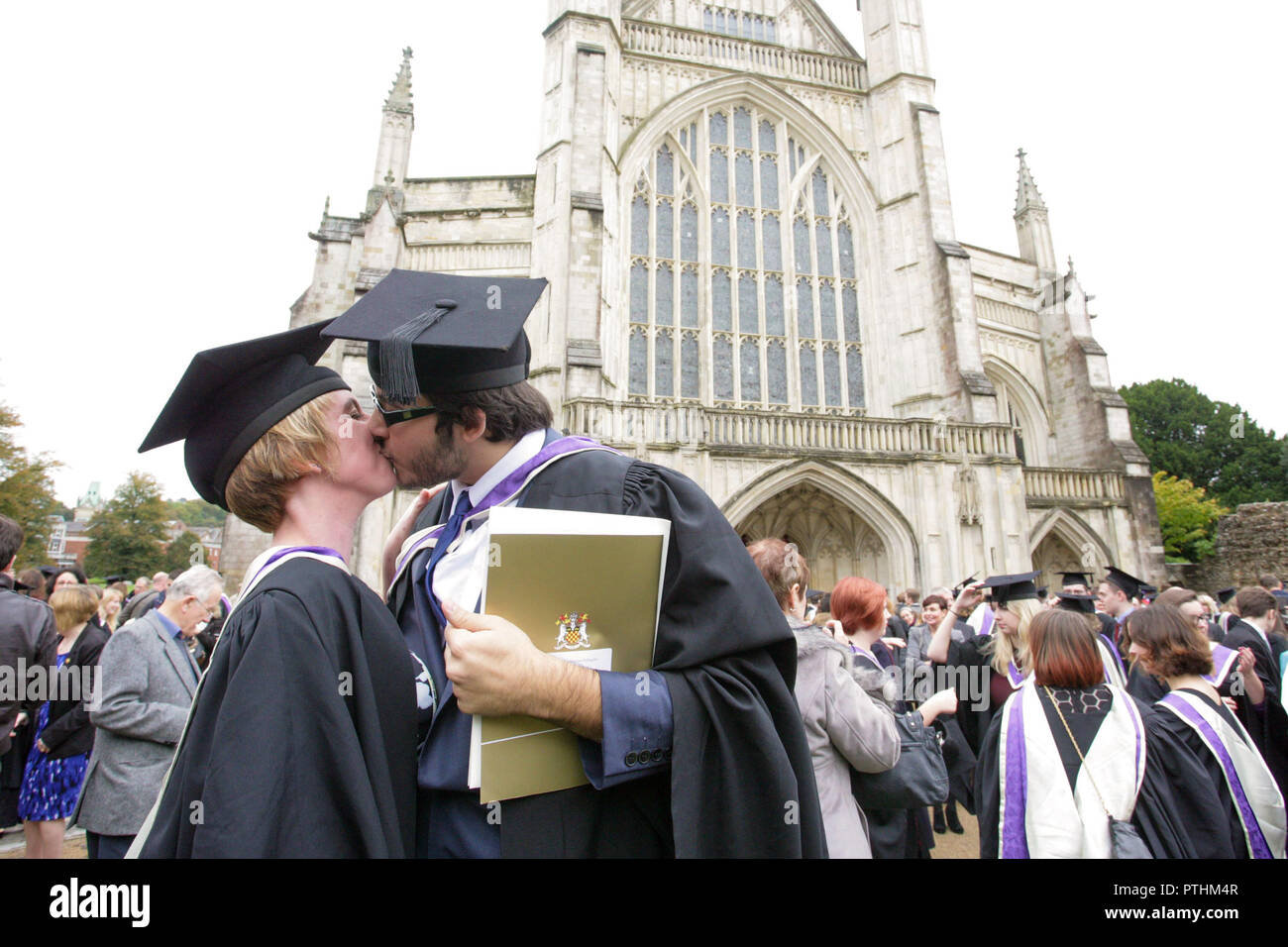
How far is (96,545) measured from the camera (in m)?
34.9

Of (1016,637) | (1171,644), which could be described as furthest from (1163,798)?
(1016,637)

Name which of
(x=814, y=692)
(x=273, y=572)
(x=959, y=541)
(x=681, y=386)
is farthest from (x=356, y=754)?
(x=681, y=386)

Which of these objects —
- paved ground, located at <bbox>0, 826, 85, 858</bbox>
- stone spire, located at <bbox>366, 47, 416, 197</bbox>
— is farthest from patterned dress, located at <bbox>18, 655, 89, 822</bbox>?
stone spire, located at <bbox>366, 47, 416, 197</bbox>

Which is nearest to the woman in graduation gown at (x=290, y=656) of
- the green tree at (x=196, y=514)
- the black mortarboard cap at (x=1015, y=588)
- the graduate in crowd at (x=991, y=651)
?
the graduate in crowd at (x=991, y=651)

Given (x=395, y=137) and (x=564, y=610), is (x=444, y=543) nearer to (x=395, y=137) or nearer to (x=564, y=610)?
(x=564, y=610)

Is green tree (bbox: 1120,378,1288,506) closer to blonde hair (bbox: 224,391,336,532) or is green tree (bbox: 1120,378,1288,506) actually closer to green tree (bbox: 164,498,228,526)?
blonde hair (bbox: 224,391,336,532)

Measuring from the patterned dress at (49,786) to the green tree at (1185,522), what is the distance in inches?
1063

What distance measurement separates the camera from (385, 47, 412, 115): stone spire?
56.1ft

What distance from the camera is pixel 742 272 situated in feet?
54.2

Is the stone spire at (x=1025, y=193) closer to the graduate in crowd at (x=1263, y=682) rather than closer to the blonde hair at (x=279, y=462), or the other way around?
the graduate in crowd at (x=1263, y=682)

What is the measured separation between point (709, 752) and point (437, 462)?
2.45 ft

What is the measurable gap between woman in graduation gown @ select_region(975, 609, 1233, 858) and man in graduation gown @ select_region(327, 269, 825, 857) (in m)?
1.32

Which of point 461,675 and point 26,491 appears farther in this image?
point 26,491

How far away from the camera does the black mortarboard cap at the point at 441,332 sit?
125 cm
